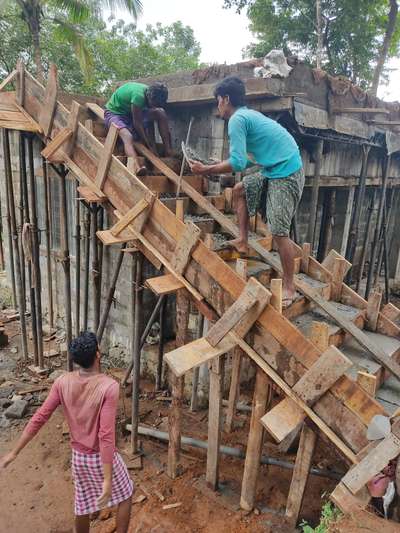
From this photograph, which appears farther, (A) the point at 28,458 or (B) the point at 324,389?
(A) the point at 28,458

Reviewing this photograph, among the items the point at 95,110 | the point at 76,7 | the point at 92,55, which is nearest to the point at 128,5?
the point at 76,7

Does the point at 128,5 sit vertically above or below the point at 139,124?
above

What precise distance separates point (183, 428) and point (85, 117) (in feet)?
15.2

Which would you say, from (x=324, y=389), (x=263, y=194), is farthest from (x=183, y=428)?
(x=263, y=194)

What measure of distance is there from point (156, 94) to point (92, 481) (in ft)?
14.0

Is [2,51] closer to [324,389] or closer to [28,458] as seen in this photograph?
[28,458]

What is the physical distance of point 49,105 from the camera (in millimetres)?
4539

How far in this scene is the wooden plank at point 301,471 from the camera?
9.45 feet

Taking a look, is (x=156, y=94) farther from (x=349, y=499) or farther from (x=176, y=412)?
(x=349, y=499)

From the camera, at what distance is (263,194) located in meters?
3.84

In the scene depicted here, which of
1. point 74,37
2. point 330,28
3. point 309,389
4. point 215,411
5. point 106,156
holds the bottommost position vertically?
point 215,411

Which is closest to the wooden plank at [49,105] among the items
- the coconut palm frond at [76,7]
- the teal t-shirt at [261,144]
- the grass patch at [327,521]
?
the teal t-shirt at [261,144]

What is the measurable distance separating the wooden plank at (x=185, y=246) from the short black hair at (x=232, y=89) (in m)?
1.25

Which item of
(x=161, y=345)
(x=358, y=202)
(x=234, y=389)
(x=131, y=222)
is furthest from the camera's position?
(x=358, y=202)
